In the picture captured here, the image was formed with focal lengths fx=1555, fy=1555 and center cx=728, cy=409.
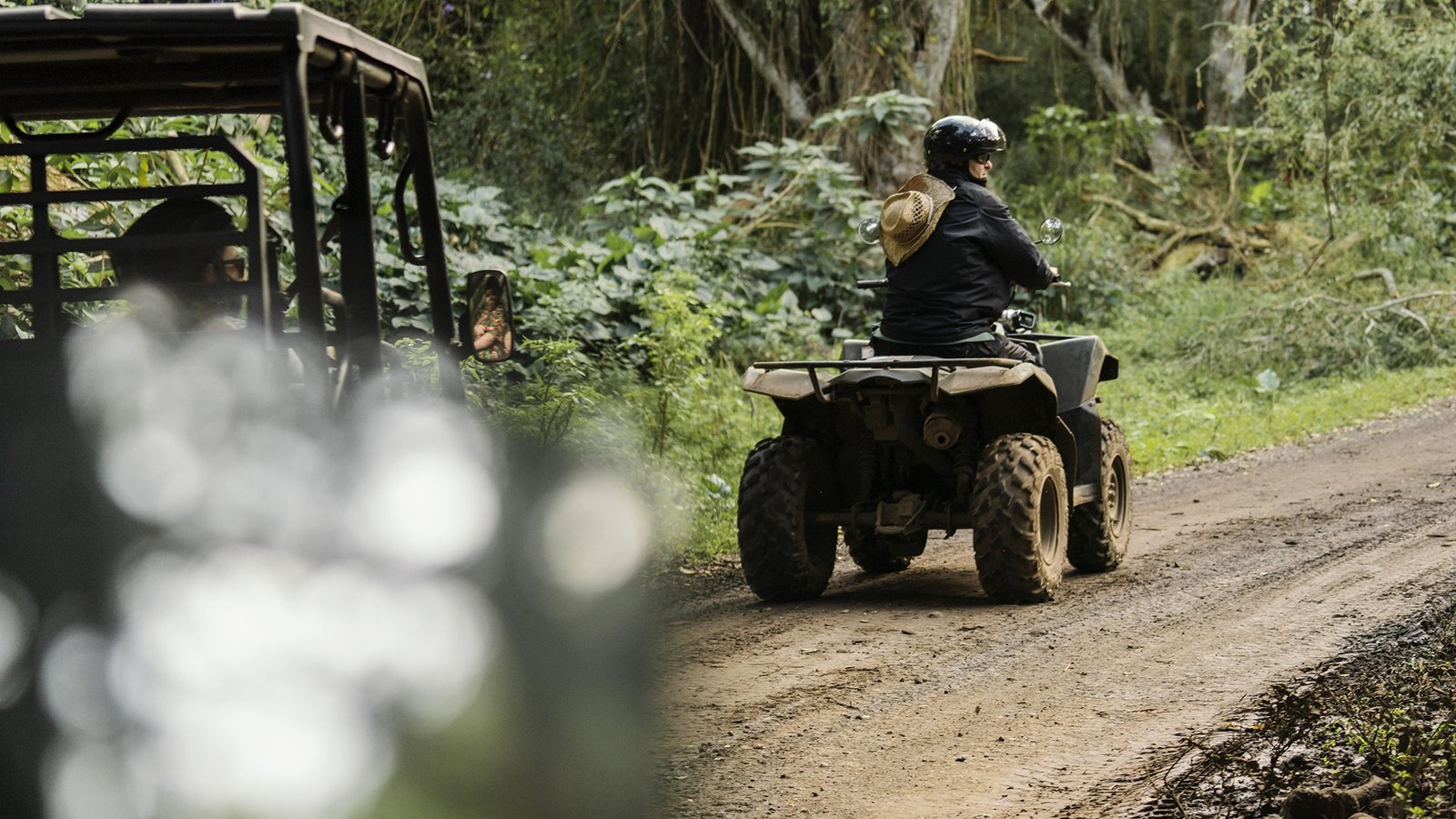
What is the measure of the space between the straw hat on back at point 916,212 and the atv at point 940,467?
43 centimetres

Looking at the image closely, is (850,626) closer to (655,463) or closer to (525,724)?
(525,724)

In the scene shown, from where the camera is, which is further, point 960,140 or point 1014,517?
point 960,140

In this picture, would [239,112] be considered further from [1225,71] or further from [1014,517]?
[1225,71]

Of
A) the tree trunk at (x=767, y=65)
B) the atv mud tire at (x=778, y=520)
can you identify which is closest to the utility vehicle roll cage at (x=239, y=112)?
the atv mud tire at (x=778, y=520)

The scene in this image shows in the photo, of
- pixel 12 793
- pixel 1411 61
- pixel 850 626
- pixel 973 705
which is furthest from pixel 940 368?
pixel 1411 61

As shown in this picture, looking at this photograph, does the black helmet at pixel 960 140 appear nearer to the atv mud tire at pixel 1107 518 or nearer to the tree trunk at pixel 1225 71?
the atv mud tire at pixel 1107 518

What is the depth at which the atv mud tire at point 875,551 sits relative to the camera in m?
7.46

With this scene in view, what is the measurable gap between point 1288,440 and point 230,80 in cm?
936

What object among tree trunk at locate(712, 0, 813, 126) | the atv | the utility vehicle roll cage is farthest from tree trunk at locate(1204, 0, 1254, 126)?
the utility vehicle roll cage

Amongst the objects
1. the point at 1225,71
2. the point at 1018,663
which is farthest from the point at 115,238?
the point at 1225,71

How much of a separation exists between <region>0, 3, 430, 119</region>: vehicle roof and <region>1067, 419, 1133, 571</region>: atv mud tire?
383cm

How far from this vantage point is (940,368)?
21.4 feet

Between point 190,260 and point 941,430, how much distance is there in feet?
11.6

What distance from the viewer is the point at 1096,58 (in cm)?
2694
